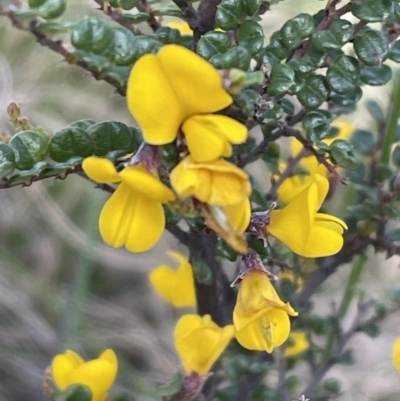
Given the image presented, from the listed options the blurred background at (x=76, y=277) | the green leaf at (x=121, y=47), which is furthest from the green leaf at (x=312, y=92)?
the blurred background at (x=76, y=277)

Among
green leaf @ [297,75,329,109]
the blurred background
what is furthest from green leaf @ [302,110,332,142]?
the blurred background

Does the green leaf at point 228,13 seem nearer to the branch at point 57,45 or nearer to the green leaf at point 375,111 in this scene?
the branch at point 57,45

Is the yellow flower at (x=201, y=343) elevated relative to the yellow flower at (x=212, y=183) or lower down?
lower down

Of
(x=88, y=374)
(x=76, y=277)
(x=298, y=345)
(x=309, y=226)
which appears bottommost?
(x=76, y=277)

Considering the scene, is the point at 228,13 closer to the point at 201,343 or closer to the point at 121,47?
the point at 121,47

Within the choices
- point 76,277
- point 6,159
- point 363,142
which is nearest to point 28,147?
point 6,159

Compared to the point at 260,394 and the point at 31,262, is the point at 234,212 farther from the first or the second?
the point at 31,262
